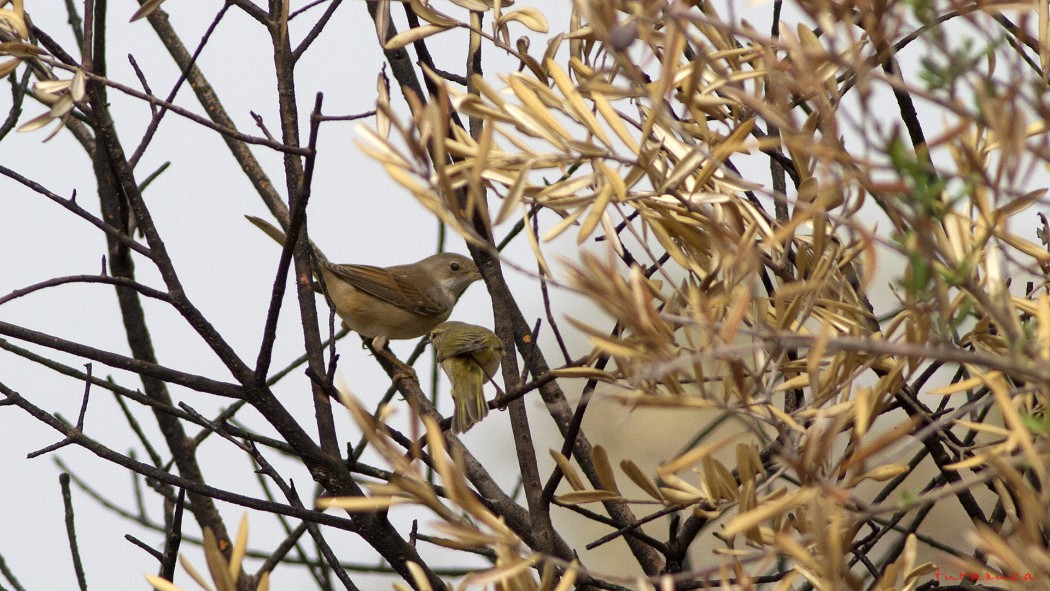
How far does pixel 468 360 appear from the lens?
5.45 metres

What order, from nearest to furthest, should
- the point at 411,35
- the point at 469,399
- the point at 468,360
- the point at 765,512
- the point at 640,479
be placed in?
the point at 765,512
the point at 640,479
the point at 411,35
the point at 469,399
the point at 468,360

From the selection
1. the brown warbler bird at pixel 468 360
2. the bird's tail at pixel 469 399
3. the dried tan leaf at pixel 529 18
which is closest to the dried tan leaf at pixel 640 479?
the dried tan leaf at pixel 529 18

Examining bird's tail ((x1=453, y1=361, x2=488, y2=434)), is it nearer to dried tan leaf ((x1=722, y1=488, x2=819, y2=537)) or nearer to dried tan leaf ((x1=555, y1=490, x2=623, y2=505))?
dried tan leaf ((x1=555, y1=490, x2=623, y2=505))

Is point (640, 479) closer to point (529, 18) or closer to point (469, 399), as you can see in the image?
point (529, 18)

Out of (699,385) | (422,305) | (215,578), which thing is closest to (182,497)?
(215,578)

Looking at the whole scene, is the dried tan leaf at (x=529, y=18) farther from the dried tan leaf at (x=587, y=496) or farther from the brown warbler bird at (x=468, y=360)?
the brown warbler bird at (x=468, y=360)

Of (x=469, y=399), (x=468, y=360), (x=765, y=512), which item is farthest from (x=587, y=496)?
(x=468, y=360)

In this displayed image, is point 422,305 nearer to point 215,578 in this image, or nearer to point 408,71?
point 408,71

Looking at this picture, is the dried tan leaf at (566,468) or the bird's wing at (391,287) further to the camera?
the bird's wing at (391,287)

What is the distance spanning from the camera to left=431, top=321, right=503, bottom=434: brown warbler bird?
506cm

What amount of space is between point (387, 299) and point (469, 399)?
4.47 feet

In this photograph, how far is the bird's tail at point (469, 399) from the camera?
463 centimetres

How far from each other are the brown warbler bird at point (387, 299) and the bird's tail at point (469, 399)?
2.72 feet

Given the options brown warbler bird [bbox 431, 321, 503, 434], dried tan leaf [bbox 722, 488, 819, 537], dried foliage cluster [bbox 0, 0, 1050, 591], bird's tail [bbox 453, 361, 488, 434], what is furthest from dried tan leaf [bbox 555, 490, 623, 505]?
brown warbler bird [bbox 431, 321, 503, 434]
